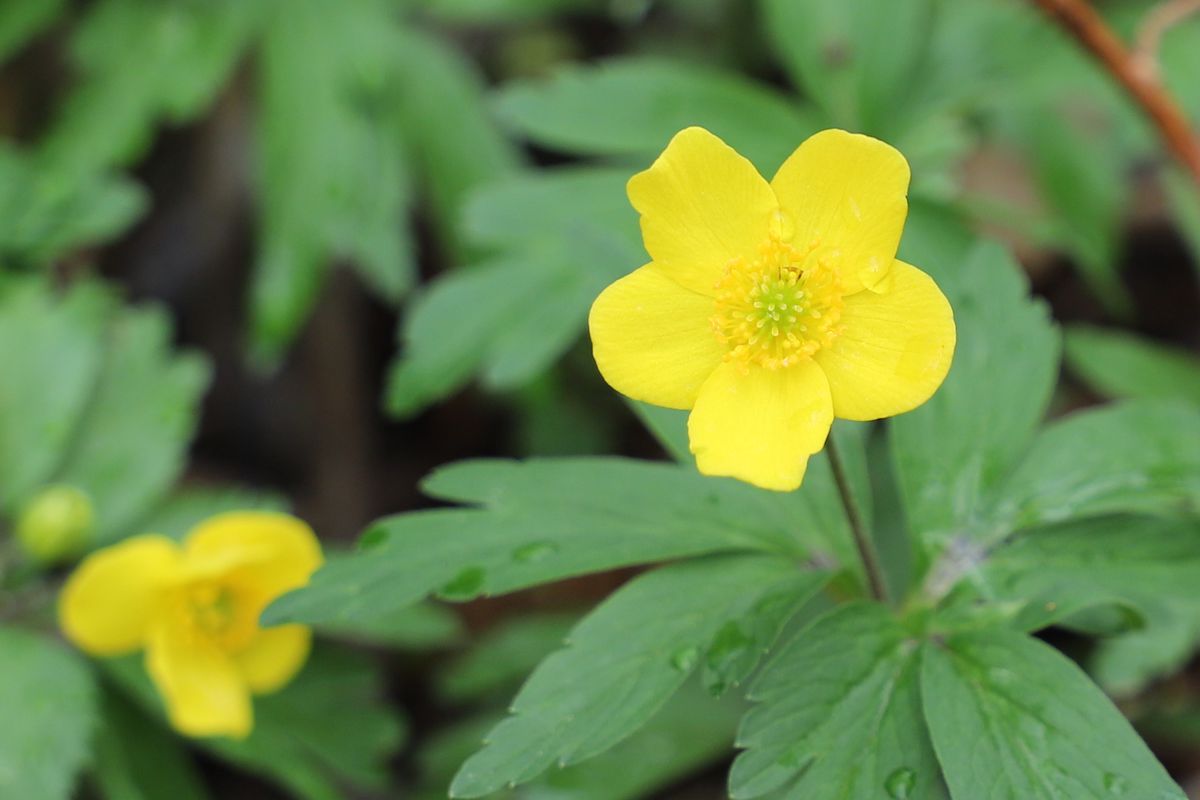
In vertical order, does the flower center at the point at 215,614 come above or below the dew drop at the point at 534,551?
below

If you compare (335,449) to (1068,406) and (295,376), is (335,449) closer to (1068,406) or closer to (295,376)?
(295,376)

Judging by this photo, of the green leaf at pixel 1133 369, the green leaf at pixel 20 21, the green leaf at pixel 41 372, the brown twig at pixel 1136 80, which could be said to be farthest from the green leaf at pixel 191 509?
the brown twig at pixel 1136 80

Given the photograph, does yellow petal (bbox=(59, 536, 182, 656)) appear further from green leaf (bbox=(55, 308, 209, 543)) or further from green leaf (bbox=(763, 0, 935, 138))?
green leaf (bbox=(763, 0, 935, 138))

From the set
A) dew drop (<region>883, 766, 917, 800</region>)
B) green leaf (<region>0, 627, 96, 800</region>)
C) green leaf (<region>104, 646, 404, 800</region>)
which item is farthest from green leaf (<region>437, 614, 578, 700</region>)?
dew drop (<region>883, 766, 917, 800</region>)

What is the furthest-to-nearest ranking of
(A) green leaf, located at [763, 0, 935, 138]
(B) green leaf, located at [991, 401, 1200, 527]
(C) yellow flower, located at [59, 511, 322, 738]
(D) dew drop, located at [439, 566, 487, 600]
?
(A) green leaf, located at [763, 0, 935, 138], (C) yellow flower, located at [59, 511, 322, 738], (B) green leaf, located at [991, 401, 1200, 527], (D) dew drop, located at [439, 566, 487, 600]

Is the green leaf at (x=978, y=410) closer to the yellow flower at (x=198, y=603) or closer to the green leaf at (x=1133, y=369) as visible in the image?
the green leaf at (x=1133, y=369)

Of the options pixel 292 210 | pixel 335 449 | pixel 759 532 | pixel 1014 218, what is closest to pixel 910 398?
pixel 759 532

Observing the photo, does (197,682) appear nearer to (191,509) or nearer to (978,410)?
(191,509)

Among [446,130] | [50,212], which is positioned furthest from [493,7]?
[50,212]
